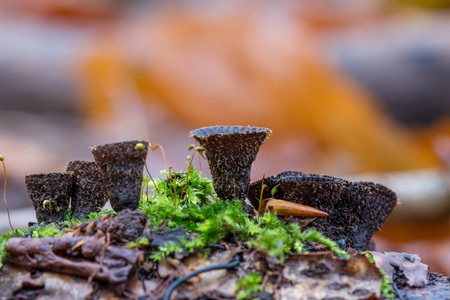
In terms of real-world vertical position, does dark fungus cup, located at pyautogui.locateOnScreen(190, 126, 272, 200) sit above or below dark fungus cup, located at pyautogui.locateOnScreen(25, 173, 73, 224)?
above

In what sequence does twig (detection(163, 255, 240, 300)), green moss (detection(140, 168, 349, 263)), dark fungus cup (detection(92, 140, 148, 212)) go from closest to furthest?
twig (detection(163, 255, 240, 300)) → green moss (detection(140, 168, 349, 263)) → dark fungus cup (detection(92, 140, 148, 212))

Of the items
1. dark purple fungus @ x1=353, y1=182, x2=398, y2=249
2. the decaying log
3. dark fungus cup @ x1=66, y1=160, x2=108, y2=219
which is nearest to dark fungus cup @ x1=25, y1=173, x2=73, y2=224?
dark fungus cup @ x1=66, y1=160, x2=108, y2=219

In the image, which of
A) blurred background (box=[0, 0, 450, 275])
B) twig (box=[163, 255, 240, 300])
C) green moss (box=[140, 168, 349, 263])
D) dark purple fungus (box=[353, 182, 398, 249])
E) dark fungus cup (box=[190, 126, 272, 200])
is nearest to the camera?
twig (box=[163, 255, 240, 300])

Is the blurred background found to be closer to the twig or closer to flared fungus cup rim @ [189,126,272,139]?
flared fungus cup rim @ [189,126,272,139]

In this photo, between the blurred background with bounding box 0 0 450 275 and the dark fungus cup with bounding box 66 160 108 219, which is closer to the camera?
the dark fungus cup with bounding box 66 160 108 219


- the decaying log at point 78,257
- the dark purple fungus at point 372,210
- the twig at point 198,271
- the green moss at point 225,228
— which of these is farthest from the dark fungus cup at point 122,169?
the dark purple fungus at point 372,210

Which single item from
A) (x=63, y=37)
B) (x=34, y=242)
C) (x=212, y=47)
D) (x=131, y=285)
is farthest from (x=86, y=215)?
(x=63, y=37)

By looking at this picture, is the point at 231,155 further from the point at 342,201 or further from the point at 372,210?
the point at 372,210
